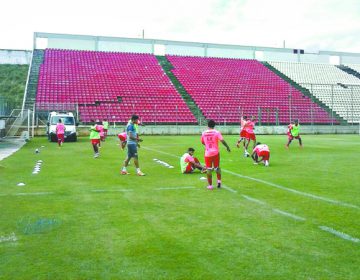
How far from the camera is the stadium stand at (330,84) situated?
49.0 meters

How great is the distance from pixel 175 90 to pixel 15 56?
2217cm

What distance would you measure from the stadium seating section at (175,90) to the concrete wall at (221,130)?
1.50m

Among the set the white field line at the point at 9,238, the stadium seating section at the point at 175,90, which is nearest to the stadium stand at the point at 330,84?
the stadium seating section at the point at 175,90

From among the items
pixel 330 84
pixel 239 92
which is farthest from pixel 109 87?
pixel 330 84

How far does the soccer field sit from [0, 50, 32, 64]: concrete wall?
4628 centimetres

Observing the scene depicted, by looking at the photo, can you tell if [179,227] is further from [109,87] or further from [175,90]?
[175,90]

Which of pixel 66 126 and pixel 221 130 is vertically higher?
pixel 66 126

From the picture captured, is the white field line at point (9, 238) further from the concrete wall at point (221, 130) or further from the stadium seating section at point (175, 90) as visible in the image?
the stadium seating section at point (175, 90)

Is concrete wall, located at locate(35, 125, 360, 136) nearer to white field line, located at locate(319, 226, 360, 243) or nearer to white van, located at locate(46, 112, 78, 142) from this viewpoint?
white van, located at locate(46, 112, 78, 142)

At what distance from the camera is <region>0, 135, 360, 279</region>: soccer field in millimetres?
4895

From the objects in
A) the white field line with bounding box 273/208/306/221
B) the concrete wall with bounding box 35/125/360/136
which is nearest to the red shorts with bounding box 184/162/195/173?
the white field line with bounding box 273/208/306/221

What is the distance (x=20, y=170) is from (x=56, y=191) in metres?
4.63

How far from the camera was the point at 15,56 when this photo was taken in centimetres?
5438

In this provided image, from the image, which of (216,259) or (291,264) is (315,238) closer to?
(291,264)
